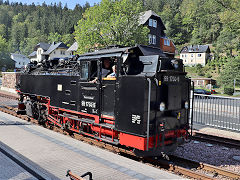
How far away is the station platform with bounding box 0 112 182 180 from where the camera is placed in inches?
221

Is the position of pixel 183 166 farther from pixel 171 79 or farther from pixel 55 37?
pixel 55 37

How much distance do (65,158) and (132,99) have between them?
9.21ft

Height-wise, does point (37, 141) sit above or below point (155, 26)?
below

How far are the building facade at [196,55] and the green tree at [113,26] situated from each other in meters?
49.9

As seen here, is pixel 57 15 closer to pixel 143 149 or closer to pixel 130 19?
pixel 130 19

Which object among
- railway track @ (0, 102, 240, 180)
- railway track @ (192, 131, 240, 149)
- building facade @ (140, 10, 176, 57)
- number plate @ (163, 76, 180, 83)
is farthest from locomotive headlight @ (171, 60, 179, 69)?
building facade @ (140, 10, 176, 57)

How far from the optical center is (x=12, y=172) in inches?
214

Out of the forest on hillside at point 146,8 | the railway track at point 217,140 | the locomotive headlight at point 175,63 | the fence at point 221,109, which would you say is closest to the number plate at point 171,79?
the locomotive headlight at point 175,63

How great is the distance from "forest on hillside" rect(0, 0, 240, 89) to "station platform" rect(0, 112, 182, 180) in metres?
57.4

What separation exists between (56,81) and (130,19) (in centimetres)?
1853

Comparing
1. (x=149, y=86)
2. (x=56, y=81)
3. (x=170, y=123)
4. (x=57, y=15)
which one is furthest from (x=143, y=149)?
(x=57, y=15)

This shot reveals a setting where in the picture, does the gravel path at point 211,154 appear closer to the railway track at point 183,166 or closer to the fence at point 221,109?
the railway track at point 183,166

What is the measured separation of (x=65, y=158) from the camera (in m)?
6.68

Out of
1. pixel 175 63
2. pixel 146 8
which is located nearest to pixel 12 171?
pixel 175 63
